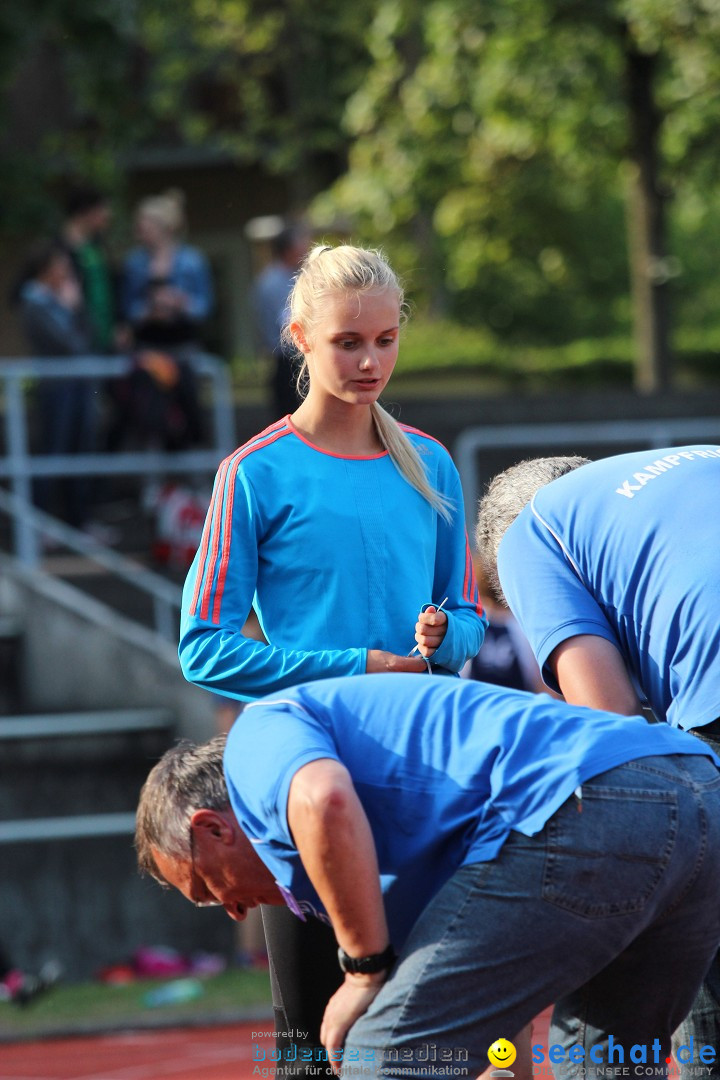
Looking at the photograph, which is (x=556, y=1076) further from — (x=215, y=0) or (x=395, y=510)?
(x=215, y=0)

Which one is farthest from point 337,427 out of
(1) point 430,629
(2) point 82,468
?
(2) point 82,468

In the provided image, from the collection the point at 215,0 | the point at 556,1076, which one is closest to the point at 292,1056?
the point at 556,1076

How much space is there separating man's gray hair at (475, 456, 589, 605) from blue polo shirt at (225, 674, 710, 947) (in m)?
0.69

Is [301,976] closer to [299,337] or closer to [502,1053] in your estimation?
[502,1053]

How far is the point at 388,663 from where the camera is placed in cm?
308

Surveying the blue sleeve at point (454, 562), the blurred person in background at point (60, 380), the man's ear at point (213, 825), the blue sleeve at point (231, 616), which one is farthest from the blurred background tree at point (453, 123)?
the man's ear at point (213, 825)

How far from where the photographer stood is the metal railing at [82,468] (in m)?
8.75

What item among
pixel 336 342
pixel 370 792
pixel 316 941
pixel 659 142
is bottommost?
pixel 316 941

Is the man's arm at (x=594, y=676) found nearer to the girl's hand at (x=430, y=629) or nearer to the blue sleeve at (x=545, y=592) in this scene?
the blue sleeve at (x=545, y=592)

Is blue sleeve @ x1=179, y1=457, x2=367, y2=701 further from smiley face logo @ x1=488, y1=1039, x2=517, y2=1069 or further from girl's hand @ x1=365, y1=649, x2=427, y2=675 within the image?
smiley face logo @ x1=488, y1=1039, x2=517, y2=1069

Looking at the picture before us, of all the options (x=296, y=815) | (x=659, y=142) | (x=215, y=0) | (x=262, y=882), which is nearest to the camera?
(x=296, y=815)

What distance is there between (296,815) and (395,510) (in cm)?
103

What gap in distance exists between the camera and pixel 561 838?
2.40m

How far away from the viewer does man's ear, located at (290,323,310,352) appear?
10.7ft
